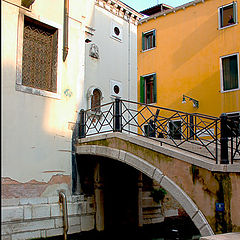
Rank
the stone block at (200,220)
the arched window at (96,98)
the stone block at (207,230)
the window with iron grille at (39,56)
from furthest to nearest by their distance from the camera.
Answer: the arched window at (96,98), the window with iron grille at (39,56), the stone block at (200,220), the stone block at (207,230)

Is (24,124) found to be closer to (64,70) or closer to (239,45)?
(64,70)

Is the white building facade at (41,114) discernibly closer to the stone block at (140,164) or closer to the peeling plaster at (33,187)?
the peeling plaster at (33,187)

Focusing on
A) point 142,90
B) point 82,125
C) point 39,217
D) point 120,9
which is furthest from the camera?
point 142,90

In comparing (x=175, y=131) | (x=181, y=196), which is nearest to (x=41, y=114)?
(x=175, y=131)

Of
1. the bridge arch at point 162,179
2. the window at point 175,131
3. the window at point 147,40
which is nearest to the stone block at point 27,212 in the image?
the bridge arch at point 162,179

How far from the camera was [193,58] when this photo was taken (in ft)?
46.9

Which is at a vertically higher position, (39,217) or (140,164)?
(140,164)

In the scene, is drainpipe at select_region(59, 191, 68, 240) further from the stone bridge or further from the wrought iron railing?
the stone bridge

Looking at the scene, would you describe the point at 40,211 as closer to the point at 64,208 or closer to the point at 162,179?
the point at 64,208

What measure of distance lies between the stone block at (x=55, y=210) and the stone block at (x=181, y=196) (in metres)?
2.92

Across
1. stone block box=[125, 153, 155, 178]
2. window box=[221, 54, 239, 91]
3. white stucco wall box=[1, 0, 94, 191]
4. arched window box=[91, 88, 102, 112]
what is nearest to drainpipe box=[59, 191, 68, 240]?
white stucco wall box=[1, 0, 94, 191]

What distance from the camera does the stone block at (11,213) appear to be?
690 cm

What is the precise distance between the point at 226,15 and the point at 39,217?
10443mm

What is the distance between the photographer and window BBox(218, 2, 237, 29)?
516 inches
